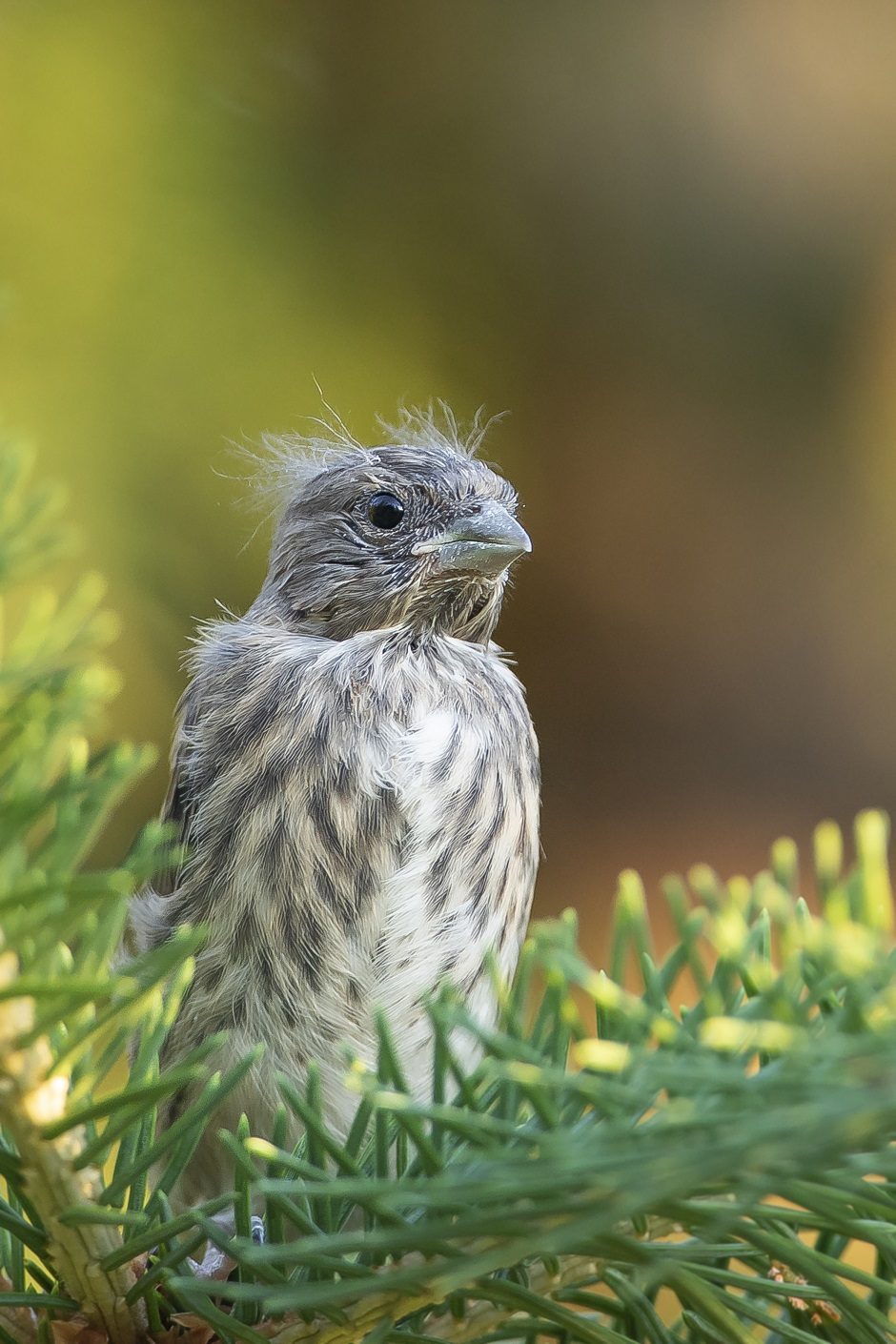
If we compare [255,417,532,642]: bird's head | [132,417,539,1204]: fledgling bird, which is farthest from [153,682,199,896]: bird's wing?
[255,417,532,642]: bird's head

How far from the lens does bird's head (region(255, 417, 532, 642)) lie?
1.92 metres

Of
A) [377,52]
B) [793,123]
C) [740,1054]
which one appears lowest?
[740,1054]

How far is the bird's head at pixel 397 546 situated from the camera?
6.30 ft

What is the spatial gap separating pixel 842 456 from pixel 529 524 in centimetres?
67

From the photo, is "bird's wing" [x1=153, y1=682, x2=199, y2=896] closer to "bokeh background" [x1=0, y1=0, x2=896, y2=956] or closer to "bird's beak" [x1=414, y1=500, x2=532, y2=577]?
"bokeh background" [x1=0, y1=0, x2=896, y2=956]

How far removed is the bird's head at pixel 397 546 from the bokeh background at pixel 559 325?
167 millimetres

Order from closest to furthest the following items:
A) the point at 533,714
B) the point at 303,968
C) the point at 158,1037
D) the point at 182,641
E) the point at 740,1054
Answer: the point at 740,1054
the point at 158,1037
the point at 303,968
the point at 182,641
the point at 533,714

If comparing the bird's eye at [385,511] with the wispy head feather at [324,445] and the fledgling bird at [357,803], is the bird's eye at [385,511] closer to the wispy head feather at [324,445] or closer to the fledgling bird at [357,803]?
the fledgling bird at [357,803]

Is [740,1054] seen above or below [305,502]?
below

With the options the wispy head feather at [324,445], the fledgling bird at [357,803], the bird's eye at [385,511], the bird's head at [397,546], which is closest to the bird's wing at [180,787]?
the fledgling bird at [357,803]

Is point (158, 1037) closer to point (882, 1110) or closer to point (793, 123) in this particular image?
point (882, 1110)

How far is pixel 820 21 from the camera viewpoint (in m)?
2.54

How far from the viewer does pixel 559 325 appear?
2.69 m

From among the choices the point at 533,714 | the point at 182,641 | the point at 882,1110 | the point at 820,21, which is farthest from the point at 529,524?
the point at 882,1110
